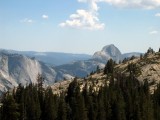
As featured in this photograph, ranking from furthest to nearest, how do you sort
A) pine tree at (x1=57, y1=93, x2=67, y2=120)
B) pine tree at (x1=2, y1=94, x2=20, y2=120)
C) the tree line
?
the tree line < pine tree at (x1=57, y1=93, x2=67, y2=120) < pine tree at (x1=2, y1=94, x2=20, y2=120)

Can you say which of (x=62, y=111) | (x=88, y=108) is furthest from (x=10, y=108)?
(x=88, y=108)

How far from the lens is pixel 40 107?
167m

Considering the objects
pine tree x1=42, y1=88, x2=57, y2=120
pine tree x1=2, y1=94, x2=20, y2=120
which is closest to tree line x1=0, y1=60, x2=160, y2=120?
pine tree x1=42, y1=88, x2=57, y2=120

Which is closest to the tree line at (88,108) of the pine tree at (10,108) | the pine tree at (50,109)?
the pine tree at (50,109)

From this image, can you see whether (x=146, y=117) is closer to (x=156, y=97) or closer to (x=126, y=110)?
(x=126, y=110)

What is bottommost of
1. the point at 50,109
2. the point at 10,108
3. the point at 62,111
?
the point at 62,111

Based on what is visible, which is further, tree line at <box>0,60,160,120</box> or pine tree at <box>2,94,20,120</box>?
tree line at <box>0,60,160,120</box>

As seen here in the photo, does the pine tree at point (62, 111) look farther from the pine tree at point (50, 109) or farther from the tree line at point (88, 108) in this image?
the pine tree at point (50, 109)

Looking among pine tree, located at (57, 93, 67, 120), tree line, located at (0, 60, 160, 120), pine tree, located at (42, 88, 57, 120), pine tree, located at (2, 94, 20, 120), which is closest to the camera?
pine tree, located at (2, 94, 20, 120)

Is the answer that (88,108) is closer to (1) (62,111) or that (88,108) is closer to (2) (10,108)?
(1) (62,111)

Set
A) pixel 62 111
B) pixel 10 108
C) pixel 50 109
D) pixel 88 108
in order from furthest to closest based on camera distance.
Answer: pixel 88 108 → pixel 50 109 → pixel 62 111 → pixel 10 108

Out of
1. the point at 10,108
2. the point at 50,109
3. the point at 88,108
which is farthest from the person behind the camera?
the point at 88,108

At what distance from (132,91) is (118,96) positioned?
62.0 ft

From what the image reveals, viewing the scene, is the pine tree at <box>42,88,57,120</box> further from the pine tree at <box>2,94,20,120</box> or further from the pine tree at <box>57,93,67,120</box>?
the pine tree at <box>2,94,20,120</box>
